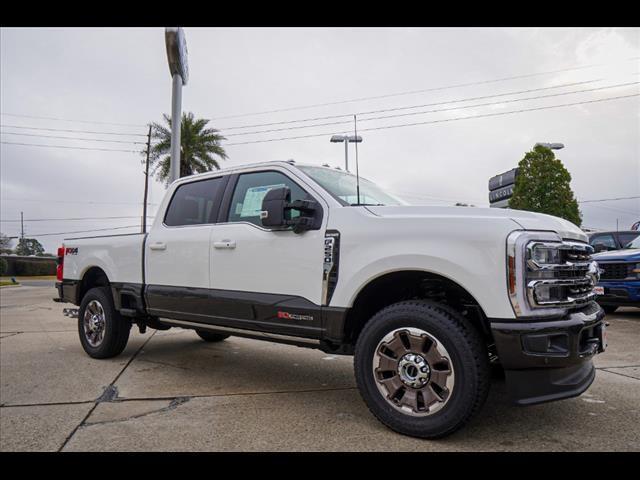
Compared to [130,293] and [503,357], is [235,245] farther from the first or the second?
[503,357]

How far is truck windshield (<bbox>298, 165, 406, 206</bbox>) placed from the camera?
4.05 m

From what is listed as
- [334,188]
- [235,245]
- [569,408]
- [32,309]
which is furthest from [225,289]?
[32,309]

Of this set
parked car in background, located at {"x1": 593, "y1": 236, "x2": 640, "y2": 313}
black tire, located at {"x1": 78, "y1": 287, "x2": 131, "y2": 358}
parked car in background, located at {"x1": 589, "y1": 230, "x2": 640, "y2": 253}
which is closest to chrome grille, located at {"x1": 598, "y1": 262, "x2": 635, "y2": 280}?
parked car in background, located at {"x1": 593, "y1": 236, "x2": 640, "y2": 313}

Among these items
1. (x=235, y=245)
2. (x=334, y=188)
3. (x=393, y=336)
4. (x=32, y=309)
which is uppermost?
(x=334, y=188)

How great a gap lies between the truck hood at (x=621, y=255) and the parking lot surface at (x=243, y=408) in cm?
233

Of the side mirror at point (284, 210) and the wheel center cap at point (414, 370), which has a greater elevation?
the side mirror at point (284, 210)

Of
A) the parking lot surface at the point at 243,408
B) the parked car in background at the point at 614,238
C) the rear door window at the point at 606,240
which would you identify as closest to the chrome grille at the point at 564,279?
the parking lot surface at the point at 243,408

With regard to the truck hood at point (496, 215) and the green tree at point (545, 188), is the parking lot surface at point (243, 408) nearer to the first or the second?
the truck hood at point (496, 215)

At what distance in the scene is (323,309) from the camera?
3.62m

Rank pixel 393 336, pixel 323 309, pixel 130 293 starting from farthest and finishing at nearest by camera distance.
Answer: pixel 130 293 → pixel 323 309 → pixel 393 336

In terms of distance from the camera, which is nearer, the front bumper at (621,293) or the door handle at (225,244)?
the door handle at (225,244)

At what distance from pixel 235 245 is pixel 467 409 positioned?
230 cm

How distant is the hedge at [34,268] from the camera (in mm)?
42844

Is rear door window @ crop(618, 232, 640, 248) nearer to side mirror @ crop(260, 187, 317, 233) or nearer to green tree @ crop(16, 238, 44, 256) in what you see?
side mirror @ crop(260, 187, 317, 233)
